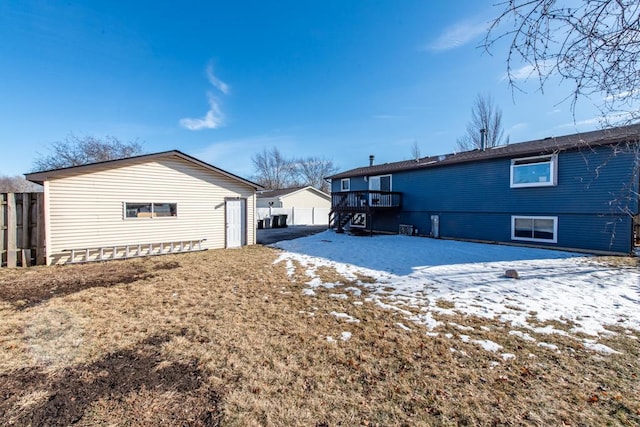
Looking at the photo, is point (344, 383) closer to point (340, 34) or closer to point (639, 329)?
point (639, 329)

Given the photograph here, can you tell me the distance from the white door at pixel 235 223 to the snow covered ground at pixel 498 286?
3.22 metres

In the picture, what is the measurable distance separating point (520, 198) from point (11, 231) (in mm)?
16933

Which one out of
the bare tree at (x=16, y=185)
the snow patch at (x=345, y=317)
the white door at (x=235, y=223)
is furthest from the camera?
the bare tree at (x=16, y=185)

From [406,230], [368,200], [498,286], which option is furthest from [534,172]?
[498,286]

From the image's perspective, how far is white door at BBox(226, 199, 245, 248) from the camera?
11.6 m

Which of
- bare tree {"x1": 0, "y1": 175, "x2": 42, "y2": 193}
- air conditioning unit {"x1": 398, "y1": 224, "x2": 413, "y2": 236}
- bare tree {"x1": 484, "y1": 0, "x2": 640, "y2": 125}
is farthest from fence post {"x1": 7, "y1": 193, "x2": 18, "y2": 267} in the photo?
bare tree {"x1": 0, "y1": 175, "x2": 42, "y2": 193}

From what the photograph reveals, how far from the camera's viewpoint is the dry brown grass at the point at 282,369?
2.21m

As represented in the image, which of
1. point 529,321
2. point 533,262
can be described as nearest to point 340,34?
point 533,262

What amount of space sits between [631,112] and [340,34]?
35.9 ft

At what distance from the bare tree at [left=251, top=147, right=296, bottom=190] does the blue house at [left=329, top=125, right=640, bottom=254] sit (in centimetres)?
2695

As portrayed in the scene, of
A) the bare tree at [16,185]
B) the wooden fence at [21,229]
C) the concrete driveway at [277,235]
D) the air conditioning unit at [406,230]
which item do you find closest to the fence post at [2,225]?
the wooden fence at [21,229]

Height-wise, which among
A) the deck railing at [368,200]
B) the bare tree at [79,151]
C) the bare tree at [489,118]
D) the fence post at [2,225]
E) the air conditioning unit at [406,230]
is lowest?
the air conditioning unit at [406,230]

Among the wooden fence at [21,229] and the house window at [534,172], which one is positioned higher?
the house window at [534,172]

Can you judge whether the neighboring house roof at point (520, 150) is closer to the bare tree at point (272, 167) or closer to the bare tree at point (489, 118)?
the bare tree at point (489, 118)
